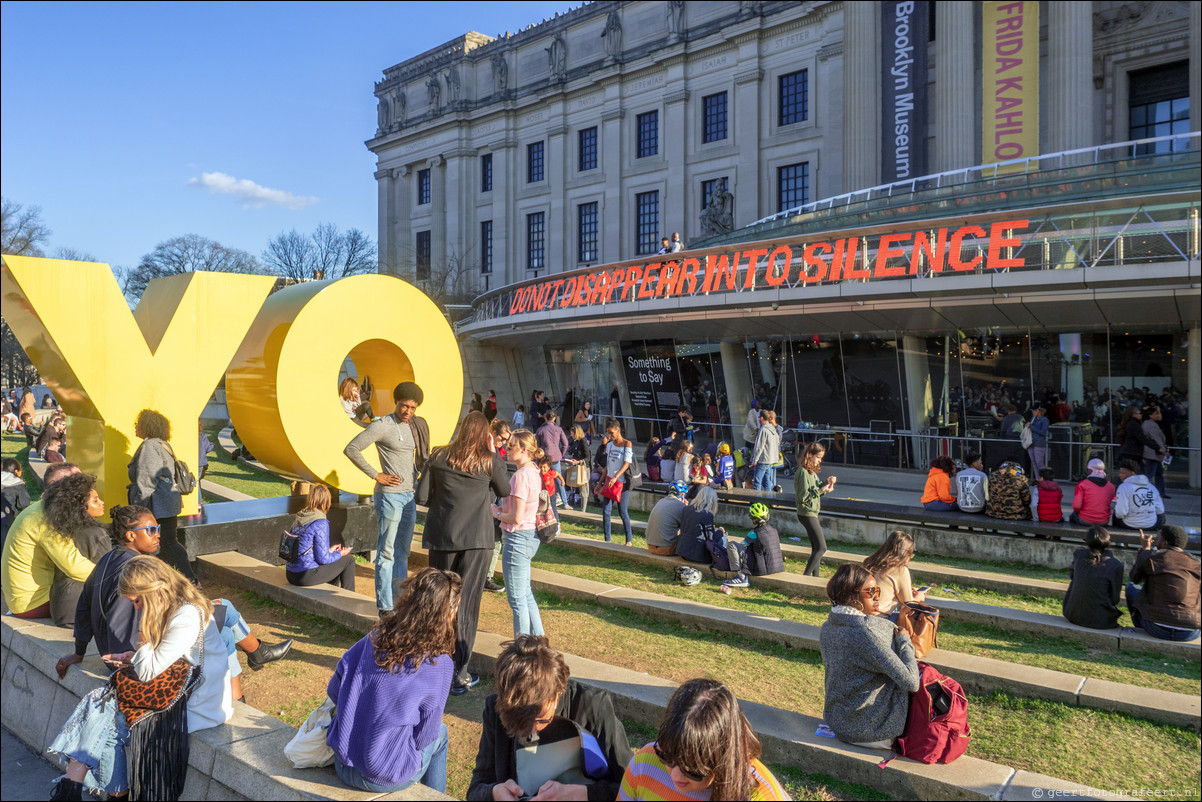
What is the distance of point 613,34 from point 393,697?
165 feet

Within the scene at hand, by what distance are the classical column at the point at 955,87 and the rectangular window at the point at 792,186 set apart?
377 inches

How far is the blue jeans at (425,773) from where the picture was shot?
12.5 ft

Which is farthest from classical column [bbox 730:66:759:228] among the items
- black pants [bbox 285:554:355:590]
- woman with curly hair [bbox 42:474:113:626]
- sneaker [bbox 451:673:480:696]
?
woman with curly hair [bbox 42:474:113:626]

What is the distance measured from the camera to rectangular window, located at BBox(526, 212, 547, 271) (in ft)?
175

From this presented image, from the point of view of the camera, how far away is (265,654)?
20.9ft

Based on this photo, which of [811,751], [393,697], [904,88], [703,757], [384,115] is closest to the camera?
[703,757]

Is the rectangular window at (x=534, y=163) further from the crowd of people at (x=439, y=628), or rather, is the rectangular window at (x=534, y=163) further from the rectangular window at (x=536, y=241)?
the crowd of people at (x=439, y=628)

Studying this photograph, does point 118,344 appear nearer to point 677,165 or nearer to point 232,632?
point 232,632

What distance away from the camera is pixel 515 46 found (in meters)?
55.2

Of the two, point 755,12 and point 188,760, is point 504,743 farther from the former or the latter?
point 755,12

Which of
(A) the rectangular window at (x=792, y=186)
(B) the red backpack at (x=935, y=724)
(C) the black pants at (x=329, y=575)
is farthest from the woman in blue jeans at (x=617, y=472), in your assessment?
(A) the rectangular window at (x=792, y=186)

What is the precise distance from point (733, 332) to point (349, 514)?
47.9 feet

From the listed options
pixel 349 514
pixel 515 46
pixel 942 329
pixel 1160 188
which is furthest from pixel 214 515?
pixel 515 46

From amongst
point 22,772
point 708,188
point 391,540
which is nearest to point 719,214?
point 708,188
